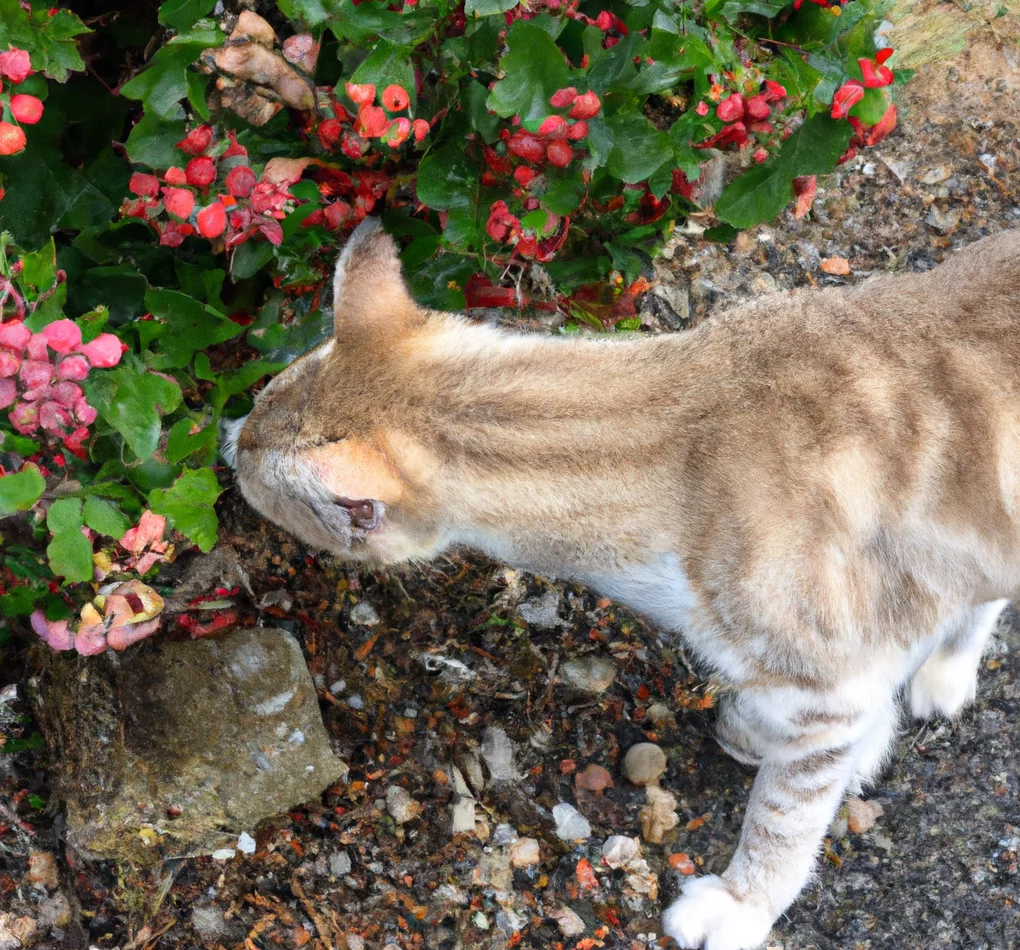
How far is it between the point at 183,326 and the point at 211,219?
505mm

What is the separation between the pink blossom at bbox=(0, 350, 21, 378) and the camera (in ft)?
6.49

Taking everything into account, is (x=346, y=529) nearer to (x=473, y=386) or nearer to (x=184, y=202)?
(x=473, y=386)

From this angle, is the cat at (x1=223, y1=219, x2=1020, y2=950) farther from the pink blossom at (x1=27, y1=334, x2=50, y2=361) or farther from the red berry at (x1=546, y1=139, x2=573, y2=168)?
the pink blossom at (x1=27, y1=334, x2=50, y2=361)

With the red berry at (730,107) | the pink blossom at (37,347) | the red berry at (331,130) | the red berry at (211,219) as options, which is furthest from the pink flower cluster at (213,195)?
the red berry at (730,107)

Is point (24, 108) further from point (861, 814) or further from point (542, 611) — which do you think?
point (861, 814)

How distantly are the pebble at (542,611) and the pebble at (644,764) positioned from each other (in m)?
0.52

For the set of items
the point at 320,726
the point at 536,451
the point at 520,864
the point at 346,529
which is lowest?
the point at 520,864

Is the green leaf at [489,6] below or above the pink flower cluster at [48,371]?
above

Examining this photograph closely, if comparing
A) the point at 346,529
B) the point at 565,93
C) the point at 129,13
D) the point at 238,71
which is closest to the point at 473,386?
the point at 346,529

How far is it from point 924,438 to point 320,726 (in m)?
2.14

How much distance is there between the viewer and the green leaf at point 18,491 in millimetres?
2021

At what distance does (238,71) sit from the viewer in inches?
95.9

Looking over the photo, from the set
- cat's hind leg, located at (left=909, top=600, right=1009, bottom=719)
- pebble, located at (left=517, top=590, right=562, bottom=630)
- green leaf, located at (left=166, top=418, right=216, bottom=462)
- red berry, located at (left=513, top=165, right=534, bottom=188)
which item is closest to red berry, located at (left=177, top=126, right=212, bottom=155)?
green leaf, located at (left=166, top=418, right=216, bottom=462)

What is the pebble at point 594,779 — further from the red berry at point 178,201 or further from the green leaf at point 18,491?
the red berry at point 178,201
